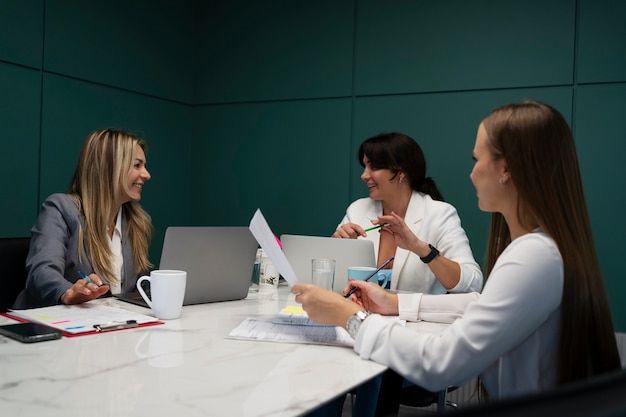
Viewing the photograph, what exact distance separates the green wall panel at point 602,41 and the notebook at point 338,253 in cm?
184

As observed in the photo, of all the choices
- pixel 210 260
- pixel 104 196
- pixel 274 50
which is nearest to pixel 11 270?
pixel 104 196

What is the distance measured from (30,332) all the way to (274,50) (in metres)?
3.00

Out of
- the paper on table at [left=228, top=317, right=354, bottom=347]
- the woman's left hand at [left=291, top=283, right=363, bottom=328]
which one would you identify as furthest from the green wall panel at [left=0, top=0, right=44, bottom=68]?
the woman's left hand at [left=291, top=283, right=363, bottom=328]

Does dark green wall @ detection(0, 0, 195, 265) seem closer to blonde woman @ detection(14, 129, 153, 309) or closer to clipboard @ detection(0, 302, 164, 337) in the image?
blonde woman @ detection(14, 129, 153, 309)

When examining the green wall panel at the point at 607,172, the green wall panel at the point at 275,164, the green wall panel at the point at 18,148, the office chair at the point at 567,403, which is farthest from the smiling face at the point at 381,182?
the office chair at the point at 567,403

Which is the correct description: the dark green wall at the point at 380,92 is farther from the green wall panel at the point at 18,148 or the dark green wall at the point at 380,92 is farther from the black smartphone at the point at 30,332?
the black smartphone at the point at 30,332

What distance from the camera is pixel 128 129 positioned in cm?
366

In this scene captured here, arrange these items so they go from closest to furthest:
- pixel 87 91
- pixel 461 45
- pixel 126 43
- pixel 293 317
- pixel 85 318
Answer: pixel 85 318 < pixel 293 317 < pixel 461 45 < pixel 87 91 < pixel 126 43

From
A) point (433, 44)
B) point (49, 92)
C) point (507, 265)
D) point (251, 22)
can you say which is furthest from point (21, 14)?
point (507, 265)

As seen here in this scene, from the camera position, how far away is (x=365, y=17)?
11.6 feet

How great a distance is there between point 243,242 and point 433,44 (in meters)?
2.12

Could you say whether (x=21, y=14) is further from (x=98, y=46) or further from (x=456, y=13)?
(x=456, y=13)

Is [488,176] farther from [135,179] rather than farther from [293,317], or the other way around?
[135,179]

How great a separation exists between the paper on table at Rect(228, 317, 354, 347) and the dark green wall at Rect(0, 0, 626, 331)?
6.74ft
